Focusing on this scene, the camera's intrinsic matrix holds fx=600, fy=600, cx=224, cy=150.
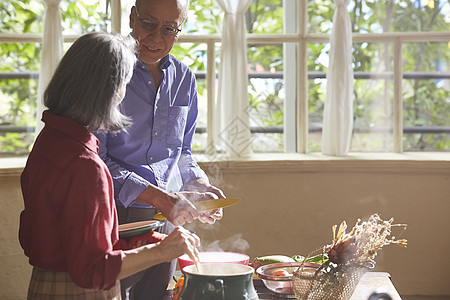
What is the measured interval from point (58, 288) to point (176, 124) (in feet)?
3.08

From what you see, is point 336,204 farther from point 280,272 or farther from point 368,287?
point 280,272

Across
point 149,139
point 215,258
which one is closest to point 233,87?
point 149,139

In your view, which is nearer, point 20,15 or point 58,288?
point 58,288

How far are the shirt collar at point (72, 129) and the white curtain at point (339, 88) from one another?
2.54 m

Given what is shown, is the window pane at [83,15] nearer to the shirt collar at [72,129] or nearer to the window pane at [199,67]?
the window pane at [199,67]

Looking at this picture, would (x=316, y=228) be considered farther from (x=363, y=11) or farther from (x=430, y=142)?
(x=363, y=11)

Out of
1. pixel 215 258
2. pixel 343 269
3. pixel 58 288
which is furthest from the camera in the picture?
pixel 215 258

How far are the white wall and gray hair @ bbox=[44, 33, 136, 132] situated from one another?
219 centimetres

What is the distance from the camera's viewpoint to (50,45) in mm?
3559

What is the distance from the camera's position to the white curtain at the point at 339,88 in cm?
366

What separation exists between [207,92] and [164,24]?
1.79 meters

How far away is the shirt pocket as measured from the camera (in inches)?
84.2

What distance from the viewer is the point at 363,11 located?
391 cm

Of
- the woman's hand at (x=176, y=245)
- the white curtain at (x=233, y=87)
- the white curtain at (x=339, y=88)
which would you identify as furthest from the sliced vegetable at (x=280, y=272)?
the white curtain at (x=339, y=88)
